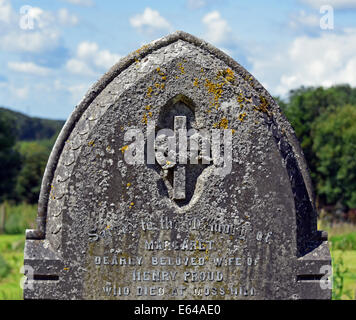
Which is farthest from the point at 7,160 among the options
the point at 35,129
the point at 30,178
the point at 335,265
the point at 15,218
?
the point at 35,129

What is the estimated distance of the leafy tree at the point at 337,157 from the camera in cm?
2425

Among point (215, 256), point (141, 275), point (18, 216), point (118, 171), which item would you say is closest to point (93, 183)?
point (118, 171)

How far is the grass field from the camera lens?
26.1 feet

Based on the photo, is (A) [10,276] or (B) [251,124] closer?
(B) [251,124]

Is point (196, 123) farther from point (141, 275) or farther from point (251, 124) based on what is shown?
point (141, 275)

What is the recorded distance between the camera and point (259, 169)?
12.7ft

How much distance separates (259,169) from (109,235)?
1.19 metres

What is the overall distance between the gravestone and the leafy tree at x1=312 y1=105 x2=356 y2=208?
828 inches

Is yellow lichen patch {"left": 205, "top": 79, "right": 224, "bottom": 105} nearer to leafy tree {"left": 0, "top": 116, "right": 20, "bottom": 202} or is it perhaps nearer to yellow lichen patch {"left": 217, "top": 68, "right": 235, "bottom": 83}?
yellow lichen patch {"left": 217, "top": 68, "right": 235, "bottom": 83}

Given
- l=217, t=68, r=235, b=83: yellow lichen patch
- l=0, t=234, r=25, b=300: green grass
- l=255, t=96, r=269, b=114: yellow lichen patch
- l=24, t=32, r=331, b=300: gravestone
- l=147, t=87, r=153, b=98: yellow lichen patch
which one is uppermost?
l=217, t=68, r=235, b=83: yellow lichen patch

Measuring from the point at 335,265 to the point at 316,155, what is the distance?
62.5 ft

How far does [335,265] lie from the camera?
739cm

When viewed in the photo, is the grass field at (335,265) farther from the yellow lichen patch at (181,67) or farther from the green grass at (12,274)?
the yellow lichen patch at (181,67)

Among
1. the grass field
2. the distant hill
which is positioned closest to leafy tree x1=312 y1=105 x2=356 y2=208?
the grass field
